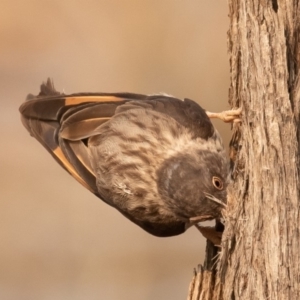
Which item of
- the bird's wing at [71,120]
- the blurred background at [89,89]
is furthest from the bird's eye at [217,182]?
the blurred background at [89,89]

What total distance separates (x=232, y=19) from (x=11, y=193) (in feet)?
14.8

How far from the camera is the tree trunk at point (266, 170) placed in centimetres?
355

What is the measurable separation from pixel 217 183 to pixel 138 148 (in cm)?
81

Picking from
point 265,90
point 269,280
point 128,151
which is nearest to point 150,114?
point 128,151

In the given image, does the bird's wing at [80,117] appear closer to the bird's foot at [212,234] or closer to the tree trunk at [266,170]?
the bird's foot at [212,234]

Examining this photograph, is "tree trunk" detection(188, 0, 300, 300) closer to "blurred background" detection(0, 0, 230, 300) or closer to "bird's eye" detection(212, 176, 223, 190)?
"bird's eye" detection(212, 176, 223, 190)

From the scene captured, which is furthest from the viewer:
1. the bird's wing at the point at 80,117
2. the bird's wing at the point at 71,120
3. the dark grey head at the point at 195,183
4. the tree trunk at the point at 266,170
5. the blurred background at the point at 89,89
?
the blurred background at the point at 89,89

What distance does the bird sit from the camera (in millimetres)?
4324

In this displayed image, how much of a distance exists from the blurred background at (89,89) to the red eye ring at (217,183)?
241cm

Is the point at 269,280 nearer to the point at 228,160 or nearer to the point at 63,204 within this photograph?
the point at 228,160

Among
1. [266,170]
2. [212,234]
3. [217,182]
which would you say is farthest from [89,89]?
[266,170]

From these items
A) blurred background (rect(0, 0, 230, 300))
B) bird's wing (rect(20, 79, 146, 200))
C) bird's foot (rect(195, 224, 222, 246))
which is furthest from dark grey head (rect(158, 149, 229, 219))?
blurred background (rect(0, 0, 230, 300))

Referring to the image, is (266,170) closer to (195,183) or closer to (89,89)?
(195,183)

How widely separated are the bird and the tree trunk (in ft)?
1.57
